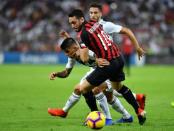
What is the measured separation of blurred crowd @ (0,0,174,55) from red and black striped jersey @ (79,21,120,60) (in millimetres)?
26870

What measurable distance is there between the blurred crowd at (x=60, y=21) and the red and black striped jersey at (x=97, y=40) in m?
26.9

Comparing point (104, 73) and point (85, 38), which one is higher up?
point (85, 38)

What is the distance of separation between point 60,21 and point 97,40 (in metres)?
30.1

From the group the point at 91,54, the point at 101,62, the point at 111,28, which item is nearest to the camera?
the point at 101,62

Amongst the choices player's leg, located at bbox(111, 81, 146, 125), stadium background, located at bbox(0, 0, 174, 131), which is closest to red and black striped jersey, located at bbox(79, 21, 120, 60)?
player's leg, located at bbox(111, 81, 146, 125)

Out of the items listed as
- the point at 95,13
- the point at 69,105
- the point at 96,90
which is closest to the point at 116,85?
the point at 96,90

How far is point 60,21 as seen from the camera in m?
39.3

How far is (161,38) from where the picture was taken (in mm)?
37531

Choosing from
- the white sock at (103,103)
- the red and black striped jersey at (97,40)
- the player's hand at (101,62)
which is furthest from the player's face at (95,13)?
the white sock at (103,103)

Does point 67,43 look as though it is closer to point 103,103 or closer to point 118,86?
point 118,86

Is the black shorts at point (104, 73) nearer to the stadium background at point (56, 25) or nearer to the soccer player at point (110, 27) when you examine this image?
the soccer player at point (110, 27)

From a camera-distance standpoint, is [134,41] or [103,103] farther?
[103,103]

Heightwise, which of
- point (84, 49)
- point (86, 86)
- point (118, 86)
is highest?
point (84, 49)

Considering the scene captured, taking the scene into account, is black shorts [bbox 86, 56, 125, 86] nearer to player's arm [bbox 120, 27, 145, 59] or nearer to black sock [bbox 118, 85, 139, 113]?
player's arm [bbox 120, 27, 145, 59]
